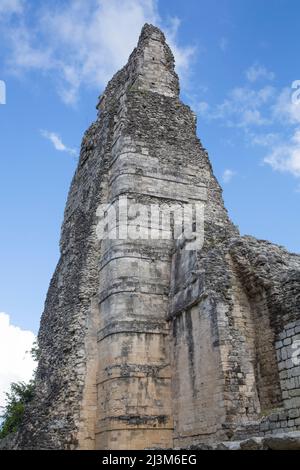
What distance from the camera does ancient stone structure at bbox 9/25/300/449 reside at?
9.41 metres

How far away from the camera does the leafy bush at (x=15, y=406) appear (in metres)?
18.5

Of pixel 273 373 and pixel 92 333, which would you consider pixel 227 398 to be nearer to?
pixel 273 373

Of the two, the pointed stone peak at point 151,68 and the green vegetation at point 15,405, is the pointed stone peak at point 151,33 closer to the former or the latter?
the pointed stone peak at point 151,68

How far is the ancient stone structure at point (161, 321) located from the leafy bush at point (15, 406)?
5.90 metres

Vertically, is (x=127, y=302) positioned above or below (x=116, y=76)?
below

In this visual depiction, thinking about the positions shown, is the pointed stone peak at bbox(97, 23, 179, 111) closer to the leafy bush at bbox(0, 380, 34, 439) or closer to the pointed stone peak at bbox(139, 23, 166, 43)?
the pointed stone peak at bbox(139, 23, 166, 43)

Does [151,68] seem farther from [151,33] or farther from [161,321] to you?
[161,321]

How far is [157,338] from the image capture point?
11477 mm

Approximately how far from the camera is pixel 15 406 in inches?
767

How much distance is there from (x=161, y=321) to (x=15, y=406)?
10.9m

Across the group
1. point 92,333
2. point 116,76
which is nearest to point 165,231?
point 92,333

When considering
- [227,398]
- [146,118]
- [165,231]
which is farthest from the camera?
[146,118]

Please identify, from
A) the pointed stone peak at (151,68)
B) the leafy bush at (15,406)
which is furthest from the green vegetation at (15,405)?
the pointed stone peak at (151,68)

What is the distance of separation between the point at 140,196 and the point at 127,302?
3.12 meters
